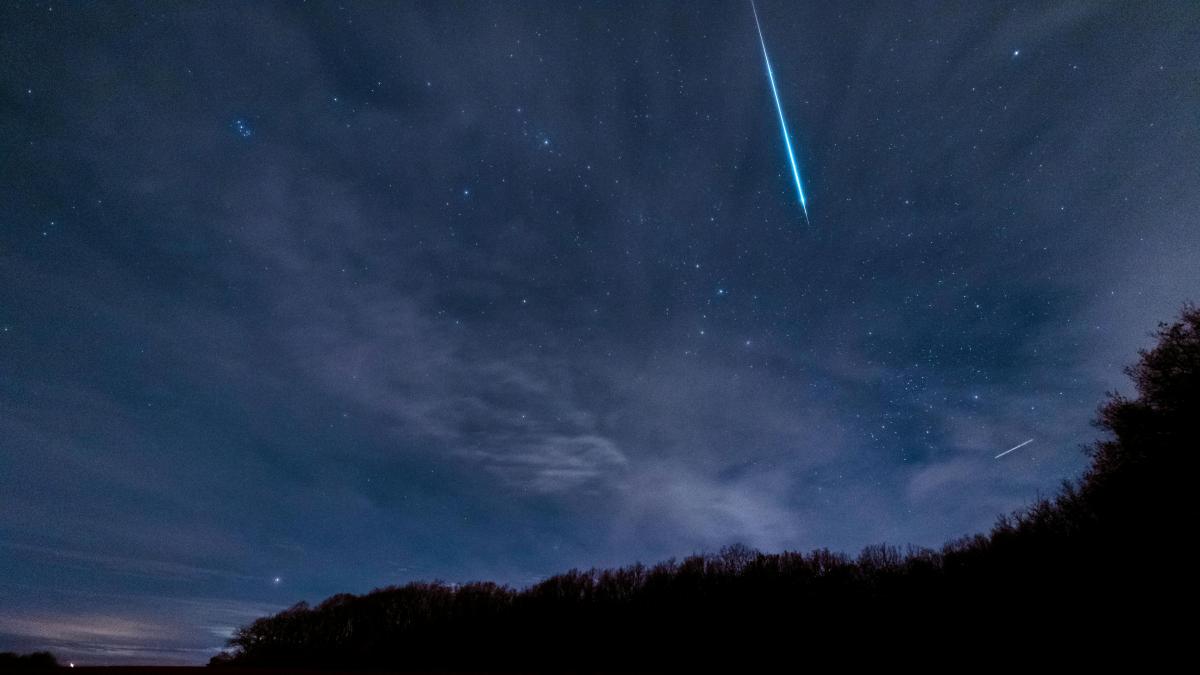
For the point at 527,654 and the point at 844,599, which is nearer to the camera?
the point at 844,599

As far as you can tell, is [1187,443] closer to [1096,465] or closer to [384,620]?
[1096,465]

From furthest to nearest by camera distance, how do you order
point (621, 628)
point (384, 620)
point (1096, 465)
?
point (384, 620) → point (1096, 465) → point (621, 628)

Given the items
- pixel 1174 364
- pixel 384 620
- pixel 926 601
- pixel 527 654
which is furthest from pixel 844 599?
pixel 384 620

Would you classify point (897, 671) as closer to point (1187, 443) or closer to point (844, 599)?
point (844, 599)

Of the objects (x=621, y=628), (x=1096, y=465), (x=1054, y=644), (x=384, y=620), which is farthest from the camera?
(x=384, y=620)

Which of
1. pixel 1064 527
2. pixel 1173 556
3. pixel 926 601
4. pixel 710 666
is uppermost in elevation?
pixel 1064 527

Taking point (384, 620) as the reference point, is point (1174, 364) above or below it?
above
